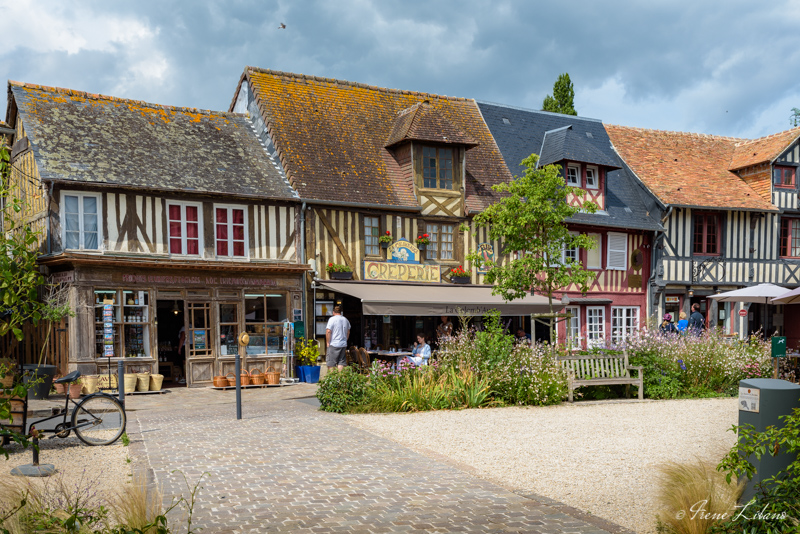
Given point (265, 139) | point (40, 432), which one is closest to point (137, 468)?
point (40, 432)

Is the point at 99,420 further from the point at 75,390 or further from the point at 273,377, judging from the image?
the point at 273,377

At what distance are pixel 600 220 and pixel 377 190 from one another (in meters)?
6.90

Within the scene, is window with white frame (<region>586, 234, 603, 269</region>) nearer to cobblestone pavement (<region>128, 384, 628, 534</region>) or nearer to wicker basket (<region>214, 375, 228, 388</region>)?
wicker basket (<region>214, 375, 228, 388</region>)

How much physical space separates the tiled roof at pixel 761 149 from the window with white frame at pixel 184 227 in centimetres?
1728

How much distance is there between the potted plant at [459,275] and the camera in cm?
1831

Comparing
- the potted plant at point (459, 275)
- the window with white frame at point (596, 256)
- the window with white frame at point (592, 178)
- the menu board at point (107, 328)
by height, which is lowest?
the menu board at point (107, 328)

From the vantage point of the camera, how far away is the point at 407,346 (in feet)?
60.7

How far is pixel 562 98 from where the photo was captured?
90.7 feet

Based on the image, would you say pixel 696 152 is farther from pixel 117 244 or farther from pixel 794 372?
pixel 117 244

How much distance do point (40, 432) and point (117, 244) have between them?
7.93m

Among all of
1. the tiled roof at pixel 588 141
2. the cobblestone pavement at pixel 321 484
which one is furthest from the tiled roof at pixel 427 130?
the cobblestone pavement at pixel 321 484

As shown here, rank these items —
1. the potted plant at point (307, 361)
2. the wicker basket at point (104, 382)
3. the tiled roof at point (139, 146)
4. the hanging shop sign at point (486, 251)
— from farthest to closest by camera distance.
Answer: the hanging shop sign at point (486, 251)
the potted plant at point (307, 361)
the tiled roof at point (139, 146)
the wicker basket at point (104, 382)

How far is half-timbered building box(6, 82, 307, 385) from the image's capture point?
46.6 feet

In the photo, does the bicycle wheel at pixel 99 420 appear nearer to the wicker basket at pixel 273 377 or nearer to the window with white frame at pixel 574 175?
the wicker basket at pixel 273 377
